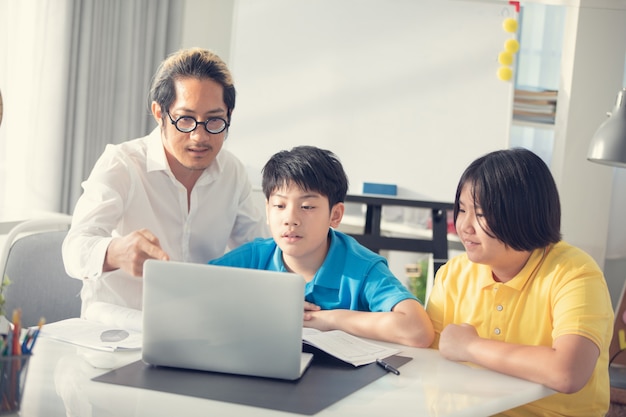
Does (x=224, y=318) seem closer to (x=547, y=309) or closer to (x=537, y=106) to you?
(x=547, y=309)

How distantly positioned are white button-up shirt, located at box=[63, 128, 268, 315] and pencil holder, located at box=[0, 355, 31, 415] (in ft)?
2.46

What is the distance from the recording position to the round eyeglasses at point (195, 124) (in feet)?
6.22

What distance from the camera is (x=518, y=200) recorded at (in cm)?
147

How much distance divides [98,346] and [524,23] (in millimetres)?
3420

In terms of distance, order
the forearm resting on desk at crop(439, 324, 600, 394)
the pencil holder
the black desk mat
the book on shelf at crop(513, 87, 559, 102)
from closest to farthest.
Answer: the pencil holder → the black desk mat → the forearm resting on desk at crop(439, 324, 600, 394) → the book on shelf at crop(513, 87, 559, 102)

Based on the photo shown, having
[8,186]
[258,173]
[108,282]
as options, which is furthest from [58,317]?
[258,173]

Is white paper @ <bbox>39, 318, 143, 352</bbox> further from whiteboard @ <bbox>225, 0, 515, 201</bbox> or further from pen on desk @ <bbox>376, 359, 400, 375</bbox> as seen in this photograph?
whiteboard @ <bbox>225, 0, 515, 201</bbox>

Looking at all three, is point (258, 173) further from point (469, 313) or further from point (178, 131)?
point (469, 313)

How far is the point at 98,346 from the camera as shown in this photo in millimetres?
1309

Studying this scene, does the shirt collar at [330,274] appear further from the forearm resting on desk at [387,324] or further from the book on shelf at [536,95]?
the book on shelf at [536,95]

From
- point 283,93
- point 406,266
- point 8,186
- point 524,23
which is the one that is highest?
point 524,23

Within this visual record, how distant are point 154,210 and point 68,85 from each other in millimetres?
1831

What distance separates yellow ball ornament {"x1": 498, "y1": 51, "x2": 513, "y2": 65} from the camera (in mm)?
3457

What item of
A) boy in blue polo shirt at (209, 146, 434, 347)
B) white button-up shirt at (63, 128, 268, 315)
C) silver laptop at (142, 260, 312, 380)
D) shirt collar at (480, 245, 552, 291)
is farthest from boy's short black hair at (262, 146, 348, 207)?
silver laptop at (142, 260, 312, 380)
